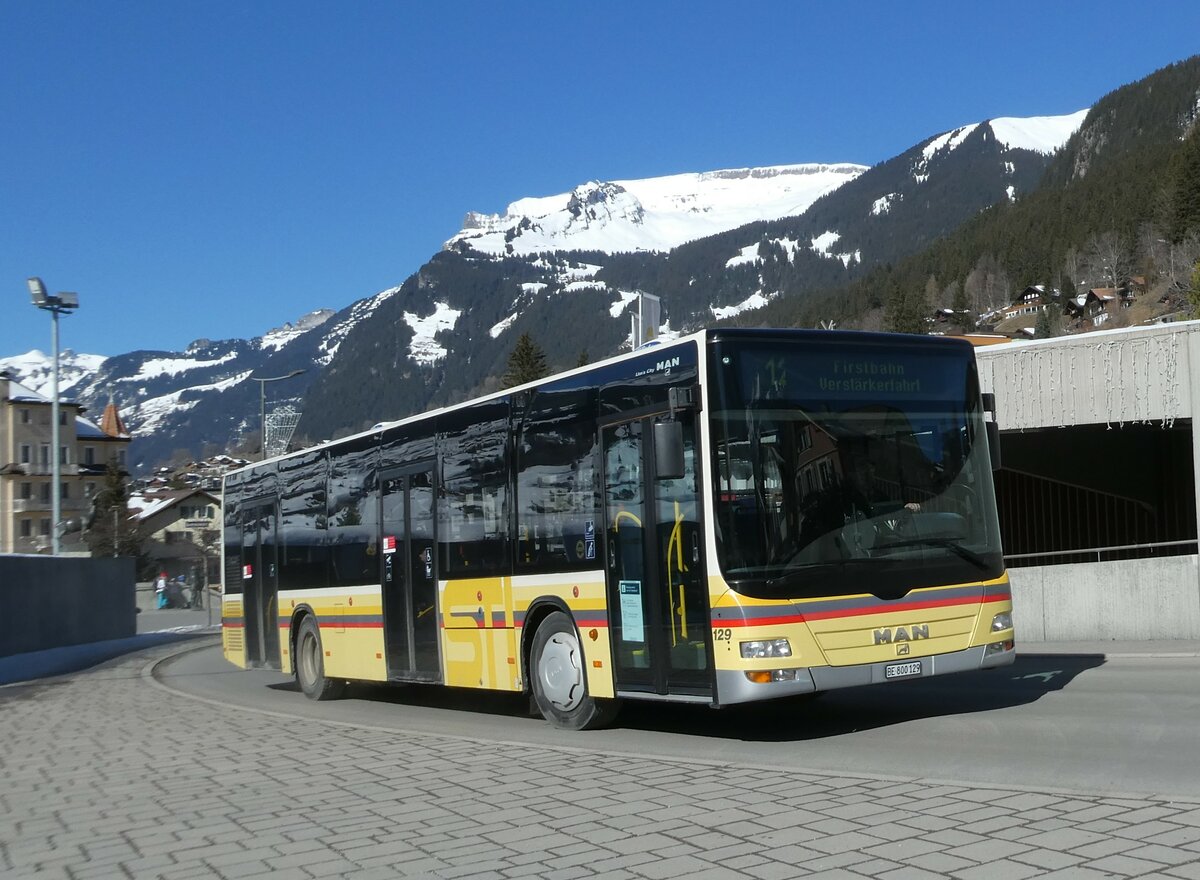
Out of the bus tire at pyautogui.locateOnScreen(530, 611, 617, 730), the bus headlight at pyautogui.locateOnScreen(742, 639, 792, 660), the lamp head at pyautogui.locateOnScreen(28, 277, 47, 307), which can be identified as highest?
the lamp head at pyautogui.locateOnScreen(28, 277, 47, 307)

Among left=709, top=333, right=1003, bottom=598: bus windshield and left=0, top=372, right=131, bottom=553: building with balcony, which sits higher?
left=0, top=372, right=131, bottom=553: building with balcony

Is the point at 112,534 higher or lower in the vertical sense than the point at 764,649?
higher

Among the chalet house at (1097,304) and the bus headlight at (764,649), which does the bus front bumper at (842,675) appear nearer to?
the bus headlight at (764,649)

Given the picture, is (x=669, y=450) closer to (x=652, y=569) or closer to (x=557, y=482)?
(x=652, y=569)

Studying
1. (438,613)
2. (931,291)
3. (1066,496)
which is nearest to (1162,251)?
(931,291)

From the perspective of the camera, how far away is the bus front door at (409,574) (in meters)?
14.2

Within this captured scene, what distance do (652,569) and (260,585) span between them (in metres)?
10.7

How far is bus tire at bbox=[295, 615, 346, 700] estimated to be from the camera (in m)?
17.3

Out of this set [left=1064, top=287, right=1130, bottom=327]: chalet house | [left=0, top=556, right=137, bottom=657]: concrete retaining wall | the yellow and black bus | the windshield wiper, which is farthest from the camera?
[left=1064, top=287, right=1130, bottom=327]: chalet house

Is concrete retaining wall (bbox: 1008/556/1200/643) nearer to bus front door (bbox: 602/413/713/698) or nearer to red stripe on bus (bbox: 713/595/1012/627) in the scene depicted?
red stripe on bus (bbox: 713/595/1012/627)

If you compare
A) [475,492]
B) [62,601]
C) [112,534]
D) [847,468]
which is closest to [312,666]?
[475,492]

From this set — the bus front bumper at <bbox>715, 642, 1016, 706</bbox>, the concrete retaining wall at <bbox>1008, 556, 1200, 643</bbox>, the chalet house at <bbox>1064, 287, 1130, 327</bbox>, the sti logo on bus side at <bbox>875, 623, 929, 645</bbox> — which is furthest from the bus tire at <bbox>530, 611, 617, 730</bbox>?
the chalet house at <bbox>1064, 287, 1130, 327</bbox>

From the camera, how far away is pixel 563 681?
1166 cm

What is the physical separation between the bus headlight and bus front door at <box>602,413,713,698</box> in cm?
39
